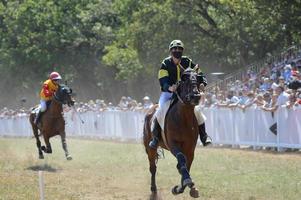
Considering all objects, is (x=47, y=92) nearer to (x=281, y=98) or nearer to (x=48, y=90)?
(x=48, y=90)

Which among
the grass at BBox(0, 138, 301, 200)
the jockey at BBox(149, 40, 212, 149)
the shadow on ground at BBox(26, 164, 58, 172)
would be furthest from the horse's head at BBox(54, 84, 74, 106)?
the jockey at BBox(149, 40, 212, 149)

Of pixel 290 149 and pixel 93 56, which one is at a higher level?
pixel 93 56

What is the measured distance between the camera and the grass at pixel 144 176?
43.3 feet

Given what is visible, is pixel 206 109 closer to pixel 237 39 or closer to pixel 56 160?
pixel 56 160

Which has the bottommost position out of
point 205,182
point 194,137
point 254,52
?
point 205,182

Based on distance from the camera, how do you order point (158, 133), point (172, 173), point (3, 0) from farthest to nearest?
point (3, 0), point (172, 173), point (158, 133)

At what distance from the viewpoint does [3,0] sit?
237ft

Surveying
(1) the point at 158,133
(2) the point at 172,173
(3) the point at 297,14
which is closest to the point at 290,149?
(2) the point at 172,173

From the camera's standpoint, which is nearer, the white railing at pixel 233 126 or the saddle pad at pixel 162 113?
the saddle pad at pixel 162 113

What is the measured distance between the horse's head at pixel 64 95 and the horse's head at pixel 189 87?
376 inches

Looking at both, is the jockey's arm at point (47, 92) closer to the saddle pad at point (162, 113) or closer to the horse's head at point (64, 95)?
the horse's head at point (64, 95)

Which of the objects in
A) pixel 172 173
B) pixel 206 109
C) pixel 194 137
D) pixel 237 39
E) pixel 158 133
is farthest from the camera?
pixel 237 39

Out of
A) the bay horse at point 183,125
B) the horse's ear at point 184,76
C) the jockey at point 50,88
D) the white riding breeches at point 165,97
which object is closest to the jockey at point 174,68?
the white riding breeches at point 165,97

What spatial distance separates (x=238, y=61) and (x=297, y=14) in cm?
888
